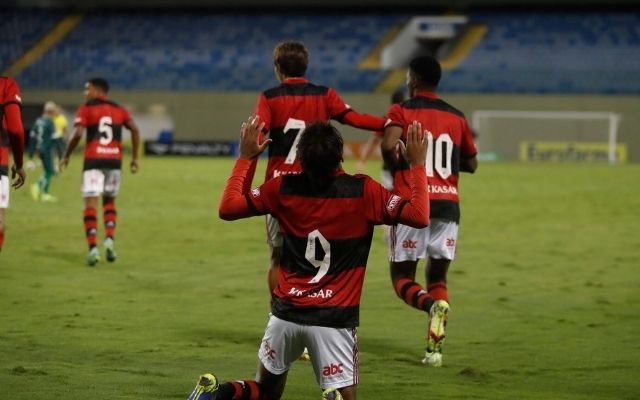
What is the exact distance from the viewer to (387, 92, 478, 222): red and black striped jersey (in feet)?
29.1

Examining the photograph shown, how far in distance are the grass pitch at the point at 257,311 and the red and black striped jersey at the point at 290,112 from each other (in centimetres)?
154

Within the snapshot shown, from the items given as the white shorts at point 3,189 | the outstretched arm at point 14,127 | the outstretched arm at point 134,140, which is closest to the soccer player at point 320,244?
the outstretched arm at point 14,127

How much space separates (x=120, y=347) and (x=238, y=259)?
23.2 ft

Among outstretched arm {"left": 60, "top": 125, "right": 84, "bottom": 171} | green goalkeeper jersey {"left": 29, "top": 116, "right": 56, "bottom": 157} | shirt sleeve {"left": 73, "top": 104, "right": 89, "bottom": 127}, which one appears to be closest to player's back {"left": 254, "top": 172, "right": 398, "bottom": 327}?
outstretched arm {"left": 60, "top": 125, "right": 84, "bottom": 171}

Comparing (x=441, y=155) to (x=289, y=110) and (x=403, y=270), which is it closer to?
(x=403, y=270)

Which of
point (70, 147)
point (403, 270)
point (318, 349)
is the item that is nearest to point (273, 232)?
point (403, 270)

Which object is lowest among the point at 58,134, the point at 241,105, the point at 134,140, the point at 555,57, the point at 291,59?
the point at 134,140

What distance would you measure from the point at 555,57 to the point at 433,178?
41834 millimetres

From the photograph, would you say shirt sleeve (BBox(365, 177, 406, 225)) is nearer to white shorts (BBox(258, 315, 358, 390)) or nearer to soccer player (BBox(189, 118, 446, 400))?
soccer player (BBox(189, 118, 446, 400))

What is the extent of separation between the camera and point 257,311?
11.5 m

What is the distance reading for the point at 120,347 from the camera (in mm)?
9156

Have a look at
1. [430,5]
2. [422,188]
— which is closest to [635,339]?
[422,188]

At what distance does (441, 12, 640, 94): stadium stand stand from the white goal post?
1632 mm

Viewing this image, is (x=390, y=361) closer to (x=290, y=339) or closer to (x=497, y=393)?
(x=497, y=393)
